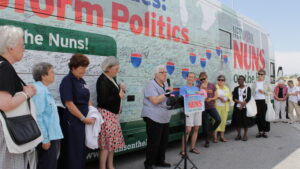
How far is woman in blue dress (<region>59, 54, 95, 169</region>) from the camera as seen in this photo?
10.3 ft

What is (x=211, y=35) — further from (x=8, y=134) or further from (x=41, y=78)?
(x=8, y=134)

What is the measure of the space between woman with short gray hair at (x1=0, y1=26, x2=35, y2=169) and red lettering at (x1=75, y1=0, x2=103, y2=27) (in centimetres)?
144

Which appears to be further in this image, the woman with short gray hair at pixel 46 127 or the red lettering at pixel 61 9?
the red lettering at pixel 61 9

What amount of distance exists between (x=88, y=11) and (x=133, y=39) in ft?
3.06

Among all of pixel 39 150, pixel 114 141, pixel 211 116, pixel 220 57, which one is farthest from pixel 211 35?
pixel 39 150

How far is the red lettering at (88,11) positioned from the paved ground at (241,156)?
2.42m

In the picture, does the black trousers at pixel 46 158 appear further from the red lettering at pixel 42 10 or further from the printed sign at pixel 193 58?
the printed sign at pixel 193 58

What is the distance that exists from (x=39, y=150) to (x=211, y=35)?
16.1 feet

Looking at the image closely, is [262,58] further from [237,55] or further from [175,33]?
[175,33]

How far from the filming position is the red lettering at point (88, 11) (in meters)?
3.55

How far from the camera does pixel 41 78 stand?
2.84 m

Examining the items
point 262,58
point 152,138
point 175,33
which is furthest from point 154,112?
point 262,58

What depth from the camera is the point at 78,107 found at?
128 inches

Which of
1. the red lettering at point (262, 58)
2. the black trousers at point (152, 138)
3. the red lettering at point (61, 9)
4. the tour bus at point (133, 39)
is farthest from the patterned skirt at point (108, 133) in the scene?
the red lettering at point (262, 58)
